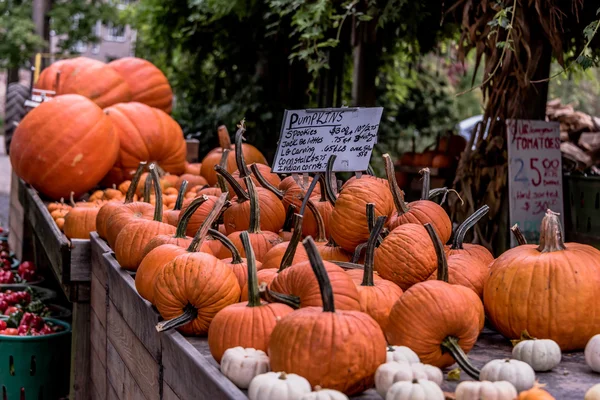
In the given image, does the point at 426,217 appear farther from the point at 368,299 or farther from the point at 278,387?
the point at 278,387

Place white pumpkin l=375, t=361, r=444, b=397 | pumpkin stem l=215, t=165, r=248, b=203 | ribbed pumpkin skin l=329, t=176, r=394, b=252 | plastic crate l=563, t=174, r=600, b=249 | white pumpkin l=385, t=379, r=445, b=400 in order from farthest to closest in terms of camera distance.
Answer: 1. plastic crate l=563, t=174, r=600, b=249
2. pumpkin stem l=215, t=165, r=248, b=203
3. ribbed pumpkin skin l=329, t=176, r=394, b=252
4. white pumpkin l=375, t=361, r=444, b=397
5. white pumpkin l=385, t=379, r=445, b=400

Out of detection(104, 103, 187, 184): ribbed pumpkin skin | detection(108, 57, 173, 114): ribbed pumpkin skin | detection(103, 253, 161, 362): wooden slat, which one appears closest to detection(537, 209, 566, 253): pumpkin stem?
detection(103, 253, 161, 362): wooden slat

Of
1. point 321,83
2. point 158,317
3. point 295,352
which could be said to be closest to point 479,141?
point 321,83

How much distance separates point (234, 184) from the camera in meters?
2.73

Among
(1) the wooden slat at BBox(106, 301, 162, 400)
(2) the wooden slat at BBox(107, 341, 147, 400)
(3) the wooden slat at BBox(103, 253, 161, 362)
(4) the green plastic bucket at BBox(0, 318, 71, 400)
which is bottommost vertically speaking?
(4) the green plastic bucket at BBox(0, 318, 71, 400)

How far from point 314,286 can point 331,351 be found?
0.31 meters

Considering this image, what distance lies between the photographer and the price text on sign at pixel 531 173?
4316 mm

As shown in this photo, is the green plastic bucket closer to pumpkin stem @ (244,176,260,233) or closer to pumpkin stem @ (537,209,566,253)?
pumpkin stem @ (244,176,260,233)

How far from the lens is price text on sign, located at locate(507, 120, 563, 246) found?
14.2ft

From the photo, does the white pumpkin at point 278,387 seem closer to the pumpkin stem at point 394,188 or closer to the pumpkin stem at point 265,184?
the pumpkin stem at point 394,188

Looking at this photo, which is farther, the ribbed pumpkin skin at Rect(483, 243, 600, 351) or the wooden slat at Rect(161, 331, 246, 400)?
the ribbed pumpkin skin at Rect(483, 243, 600, 351)

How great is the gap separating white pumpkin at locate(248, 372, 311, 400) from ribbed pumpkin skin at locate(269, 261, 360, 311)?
1.16ft

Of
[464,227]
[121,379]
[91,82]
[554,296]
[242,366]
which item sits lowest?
[121,379]

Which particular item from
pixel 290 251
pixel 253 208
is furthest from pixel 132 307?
pixel 290 251
